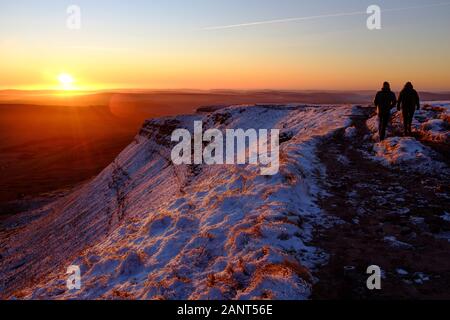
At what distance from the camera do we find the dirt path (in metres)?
6.43

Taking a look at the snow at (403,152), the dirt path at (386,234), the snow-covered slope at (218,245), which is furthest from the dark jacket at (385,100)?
the snow-covered slope at (218,245)

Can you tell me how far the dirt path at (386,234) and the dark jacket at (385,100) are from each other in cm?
333

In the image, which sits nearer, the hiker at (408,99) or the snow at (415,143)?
the snow at (415,143)

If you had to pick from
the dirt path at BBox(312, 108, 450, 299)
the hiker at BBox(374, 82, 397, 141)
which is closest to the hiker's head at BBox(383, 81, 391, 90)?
the hiker at BBox(374, 82, 397, 141)

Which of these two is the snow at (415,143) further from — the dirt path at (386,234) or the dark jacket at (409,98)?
the dark jacket at (409,98)

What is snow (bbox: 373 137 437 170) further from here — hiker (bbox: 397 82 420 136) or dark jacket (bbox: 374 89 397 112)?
dark jacket (bbox: 374 89 397 112)

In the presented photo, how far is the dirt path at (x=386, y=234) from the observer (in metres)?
6.43

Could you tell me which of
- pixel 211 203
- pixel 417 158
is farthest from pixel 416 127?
pixel 211 203

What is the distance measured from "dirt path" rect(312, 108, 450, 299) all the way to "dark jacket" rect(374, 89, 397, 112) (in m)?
3.33

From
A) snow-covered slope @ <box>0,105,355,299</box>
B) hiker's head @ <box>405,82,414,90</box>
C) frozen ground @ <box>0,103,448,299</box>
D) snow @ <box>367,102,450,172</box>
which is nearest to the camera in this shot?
snow-covered slope @ <box>0,105,355,299</box>

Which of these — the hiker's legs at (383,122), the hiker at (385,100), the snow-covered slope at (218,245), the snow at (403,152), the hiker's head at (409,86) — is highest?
the hiker's head at (409,86)

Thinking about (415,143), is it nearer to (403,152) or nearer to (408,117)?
(403,152)
